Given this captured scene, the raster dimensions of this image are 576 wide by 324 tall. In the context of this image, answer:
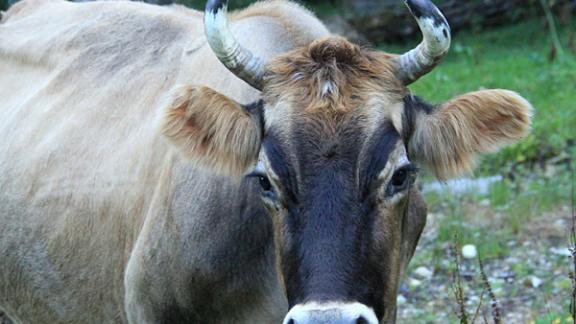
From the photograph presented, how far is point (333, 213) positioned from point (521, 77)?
31.3 ft

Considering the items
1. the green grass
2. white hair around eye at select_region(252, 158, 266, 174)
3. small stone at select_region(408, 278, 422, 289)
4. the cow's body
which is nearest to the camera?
white hair around eye at select_region(252, 158, 266, 174)

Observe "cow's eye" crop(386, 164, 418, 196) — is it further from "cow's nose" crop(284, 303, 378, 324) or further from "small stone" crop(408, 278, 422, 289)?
"small stone" crop(408, 278, 422, 289)

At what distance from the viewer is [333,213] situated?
15.2 feet

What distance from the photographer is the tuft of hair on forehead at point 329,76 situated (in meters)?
4.92

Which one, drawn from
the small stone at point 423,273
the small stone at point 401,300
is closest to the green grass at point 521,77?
the small stone at point 423,273

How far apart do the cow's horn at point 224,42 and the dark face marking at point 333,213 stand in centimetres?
43

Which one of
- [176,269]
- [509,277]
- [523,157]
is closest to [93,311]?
[176,269]

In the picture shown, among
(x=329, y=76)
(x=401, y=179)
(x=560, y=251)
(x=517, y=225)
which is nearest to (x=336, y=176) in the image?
(x=401, y=179)

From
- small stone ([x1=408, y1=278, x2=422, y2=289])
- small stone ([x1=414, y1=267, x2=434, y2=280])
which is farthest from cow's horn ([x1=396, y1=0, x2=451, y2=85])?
small stone ([x1=414, y1=267, x2=434, y2=280])

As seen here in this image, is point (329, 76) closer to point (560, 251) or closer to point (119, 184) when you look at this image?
point (119, 184)

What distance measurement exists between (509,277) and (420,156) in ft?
12.2

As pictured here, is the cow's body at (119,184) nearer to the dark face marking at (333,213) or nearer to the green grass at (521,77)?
the dark face marking at (333,213)

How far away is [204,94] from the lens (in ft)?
16.9

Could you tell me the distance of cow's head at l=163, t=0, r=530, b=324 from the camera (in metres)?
4.62
